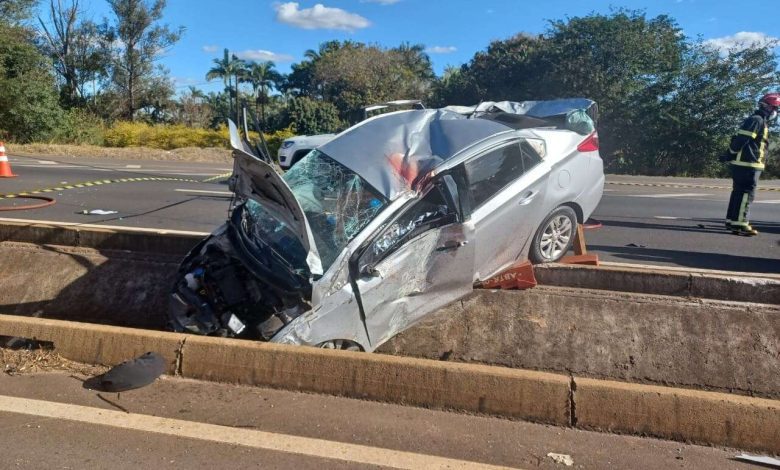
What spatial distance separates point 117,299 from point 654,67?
91.1ft

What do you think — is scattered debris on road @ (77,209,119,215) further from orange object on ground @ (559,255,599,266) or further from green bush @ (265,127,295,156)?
green bush @ (265,127,295,156)

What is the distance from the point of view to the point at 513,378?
150 inches

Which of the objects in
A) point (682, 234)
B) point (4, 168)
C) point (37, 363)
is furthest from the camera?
point (4, 168)

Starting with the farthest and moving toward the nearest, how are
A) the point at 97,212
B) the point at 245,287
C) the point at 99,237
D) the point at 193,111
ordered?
the point at 193,111, the point at 97,212, the point at 99,237, the point at 245,287

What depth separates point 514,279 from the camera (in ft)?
18.5

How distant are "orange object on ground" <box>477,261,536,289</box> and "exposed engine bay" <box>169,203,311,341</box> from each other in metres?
2.00

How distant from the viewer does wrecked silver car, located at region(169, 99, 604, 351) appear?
168 inches

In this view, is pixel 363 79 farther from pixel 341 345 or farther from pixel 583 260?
pixel 341 345

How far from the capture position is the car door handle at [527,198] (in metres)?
5.61

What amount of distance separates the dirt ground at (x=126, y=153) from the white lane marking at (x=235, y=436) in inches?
950

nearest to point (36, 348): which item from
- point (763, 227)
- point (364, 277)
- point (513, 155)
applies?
point (364, 277)

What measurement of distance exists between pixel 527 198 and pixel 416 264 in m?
1.48

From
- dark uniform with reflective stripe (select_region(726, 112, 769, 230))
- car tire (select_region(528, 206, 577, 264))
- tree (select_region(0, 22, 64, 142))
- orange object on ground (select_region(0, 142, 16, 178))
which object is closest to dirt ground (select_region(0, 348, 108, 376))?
car tire (select_region(528, 206, 577, 264))

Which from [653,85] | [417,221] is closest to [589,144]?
[417,221]
